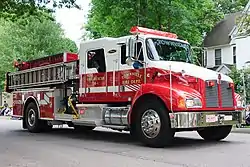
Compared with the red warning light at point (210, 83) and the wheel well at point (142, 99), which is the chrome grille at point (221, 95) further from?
the wheel well at point (142, 99)

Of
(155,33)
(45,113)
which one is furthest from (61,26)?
(155,33)

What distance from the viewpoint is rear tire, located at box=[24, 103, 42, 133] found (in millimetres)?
14555

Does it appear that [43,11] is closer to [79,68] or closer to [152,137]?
[79,68]

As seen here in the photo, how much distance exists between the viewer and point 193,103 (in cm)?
934

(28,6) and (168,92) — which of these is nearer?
(168,92)

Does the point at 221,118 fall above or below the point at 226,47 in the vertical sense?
below

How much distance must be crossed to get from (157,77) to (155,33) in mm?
1630

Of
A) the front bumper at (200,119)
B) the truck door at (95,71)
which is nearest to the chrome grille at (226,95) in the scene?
the front bumper at (200,119)

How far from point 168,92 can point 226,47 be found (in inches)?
969

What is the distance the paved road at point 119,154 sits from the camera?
755 cm

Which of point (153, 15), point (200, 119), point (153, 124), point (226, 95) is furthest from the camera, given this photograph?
point (153, 15)

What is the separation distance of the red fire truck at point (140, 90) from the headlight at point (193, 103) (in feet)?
0.08

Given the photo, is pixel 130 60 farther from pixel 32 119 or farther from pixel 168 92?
pixel 32 119

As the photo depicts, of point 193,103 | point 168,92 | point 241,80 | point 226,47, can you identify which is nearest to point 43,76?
point 168,92
